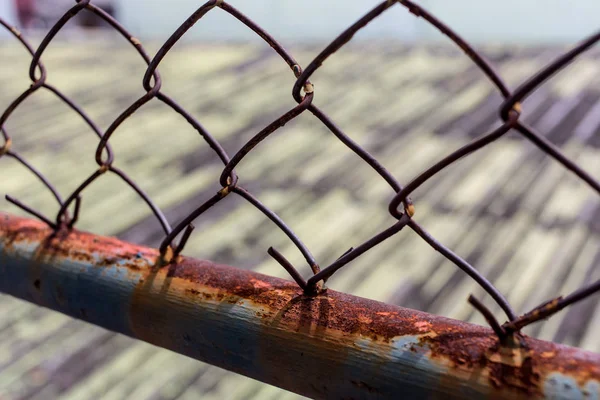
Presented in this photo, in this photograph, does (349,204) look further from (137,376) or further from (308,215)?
(137,376)

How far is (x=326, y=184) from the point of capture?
2.65 meters

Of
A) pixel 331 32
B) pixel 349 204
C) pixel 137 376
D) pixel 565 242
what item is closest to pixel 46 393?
pixel 137 376

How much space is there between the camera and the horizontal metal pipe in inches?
16.8

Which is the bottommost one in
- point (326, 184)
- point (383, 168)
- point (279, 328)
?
point (279, 328)

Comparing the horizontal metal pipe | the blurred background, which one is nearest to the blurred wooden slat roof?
the blurred background

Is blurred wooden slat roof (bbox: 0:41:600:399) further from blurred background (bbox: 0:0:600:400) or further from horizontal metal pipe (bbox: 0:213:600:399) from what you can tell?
horizontal metal pipe (bbox: 0:213:600:399)

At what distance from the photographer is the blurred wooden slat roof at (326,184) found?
65.1 inches

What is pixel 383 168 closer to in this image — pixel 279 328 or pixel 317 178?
pixel 279 328

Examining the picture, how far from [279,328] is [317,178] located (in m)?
2.22

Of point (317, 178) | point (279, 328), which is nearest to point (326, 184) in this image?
point (317, 178)

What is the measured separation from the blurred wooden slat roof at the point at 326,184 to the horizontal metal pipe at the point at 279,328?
950mm

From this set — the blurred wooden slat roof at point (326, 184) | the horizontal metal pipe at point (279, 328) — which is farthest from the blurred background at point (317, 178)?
the horizontal metal pipe at point (279, 328)

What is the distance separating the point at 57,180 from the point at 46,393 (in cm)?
138

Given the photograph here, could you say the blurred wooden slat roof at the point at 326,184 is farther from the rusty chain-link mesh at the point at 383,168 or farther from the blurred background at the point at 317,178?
the rusty chain-link mesh at the point at 383,168
